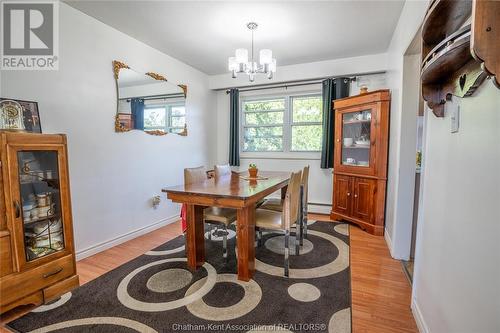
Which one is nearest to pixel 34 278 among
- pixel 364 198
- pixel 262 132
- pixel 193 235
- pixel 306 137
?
pixel 193 235

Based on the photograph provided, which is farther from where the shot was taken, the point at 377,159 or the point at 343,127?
the point at 343,127

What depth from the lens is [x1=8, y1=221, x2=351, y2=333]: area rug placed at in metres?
1.66

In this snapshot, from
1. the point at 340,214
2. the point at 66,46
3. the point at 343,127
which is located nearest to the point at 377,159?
the point at 343,127

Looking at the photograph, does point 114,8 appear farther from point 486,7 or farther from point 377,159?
point 377,159

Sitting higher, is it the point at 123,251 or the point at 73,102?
the point at 73,102

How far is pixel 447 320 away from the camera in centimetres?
123

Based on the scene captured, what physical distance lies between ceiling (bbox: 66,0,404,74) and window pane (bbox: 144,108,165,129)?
33.8 inches

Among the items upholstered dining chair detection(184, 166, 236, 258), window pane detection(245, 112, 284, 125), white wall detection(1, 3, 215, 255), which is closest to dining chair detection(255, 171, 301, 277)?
upholstered dining chair detection(184, 166, 236, 258)

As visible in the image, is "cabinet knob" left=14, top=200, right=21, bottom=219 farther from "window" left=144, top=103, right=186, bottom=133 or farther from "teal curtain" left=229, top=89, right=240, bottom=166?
"teal curtain" left=229, top=89, right=240, bottom=166

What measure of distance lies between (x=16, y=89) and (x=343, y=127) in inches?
148

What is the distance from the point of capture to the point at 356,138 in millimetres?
3729

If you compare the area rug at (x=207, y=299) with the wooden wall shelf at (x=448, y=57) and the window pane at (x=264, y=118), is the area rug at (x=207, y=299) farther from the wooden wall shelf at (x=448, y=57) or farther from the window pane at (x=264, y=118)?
the window pane at (x=264, y=118)

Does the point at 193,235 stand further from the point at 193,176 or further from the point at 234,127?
the point at 234,127

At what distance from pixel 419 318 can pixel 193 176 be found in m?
2.24
